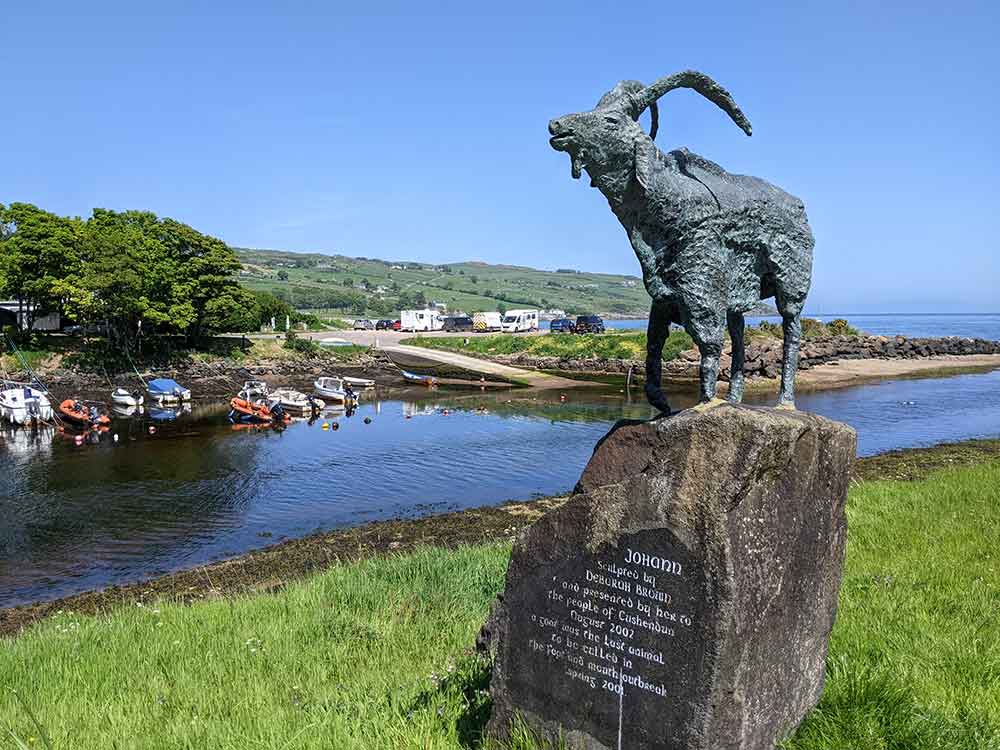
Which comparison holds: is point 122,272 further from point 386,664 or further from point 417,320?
point 386,664

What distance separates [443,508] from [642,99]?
17.8 m

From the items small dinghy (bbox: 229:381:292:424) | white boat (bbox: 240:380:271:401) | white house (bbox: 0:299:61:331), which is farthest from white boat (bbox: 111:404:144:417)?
white house (bbox: 0:299:61:331)

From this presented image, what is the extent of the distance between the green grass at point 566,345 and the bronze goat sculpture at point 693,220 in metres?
50.5

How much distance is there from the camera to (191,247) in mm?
54938

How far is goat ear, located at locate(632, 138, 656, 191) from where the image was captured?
548cm

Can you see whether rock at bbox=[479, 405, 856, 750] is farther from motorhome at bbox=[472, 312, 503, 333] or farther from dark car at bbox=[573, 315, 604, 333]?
motorhome at bbox=[472, 312, 503, 333]

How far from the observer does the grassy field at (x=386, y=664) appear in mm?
5016

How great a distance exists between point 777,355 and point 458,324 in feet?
172

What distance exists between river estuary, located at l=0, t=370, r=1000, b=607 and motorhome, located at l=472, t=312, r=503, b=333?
46180mm

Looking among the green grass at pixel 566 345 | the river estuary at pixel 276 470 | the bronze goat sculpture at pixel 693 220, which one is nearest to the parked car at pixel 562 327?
the green grass at pixel 566 345

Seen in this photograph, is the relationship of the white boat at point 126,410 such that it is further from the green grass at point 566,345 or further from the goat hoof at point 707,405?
the goat hoof at point 707,405

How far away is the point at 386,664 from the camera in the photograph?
6926 mm

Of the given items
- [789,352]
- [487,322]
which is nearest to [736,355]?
[789,352]

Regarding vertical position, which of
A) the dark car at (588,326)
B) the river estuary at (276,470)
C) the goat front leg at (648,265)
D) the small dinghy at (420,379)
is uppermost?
the goat front leg at (648,265)
